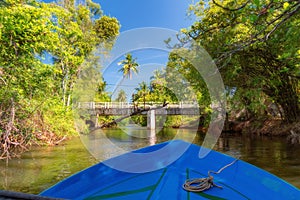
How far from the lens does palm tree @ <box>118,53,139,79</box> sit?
466 cm

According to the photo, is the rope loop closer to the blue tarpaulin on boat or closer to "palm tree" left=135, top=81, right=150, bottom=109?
the blue tarpaulin on boat

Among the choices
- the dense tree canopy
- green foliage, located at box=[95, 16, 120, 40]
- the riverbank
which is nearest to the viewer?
the dense tree canopy

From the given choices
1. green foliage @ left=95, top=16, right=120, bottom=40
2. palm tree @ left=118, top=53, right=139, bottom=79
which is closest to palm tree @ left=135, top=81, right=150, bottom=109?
palm tree @ left=118, top=53, right=139, bottom=79

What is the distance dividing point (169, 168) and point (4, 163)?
5424 millimetres

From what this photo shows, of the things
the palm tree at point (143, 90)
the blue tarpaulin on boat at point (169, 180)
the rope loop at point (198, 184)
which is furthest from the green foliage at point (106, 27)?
the rope loop at point (198, 184)

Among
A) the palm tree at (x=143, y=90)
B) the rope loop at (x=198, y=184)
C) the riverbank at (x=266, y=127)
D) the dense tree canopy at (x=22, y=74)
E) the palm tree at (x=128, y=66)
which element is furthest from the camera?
the riverbank at (x=266, y=127)

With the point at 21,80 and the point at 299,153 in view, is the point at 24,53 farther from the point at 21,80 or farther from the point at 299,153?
the point at 299,153

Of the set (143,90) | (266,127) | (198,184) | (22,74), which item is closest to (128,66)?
(143,90)

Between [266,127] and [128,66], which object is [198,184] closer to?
[128,66]

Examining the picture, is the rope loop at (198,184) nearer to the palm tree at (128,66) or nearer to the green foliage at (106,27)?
the palm tree at (128,66)

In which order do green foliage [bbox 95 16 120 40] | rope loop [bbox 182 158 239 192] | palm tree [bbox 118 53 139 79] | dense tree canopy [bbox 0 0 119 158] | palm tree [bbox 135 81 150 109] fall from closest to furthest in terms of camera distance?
rope loop [bbox 182 158 239 192] → palm tree [bbox 118 53 139 79] → palm tree [bbox 135 81 150 109] → dense tree canopy [bbox 0 0 119 158] → green foliage [bbox 95 16 120 40]

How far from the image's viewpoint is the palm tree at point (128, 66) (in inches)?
184

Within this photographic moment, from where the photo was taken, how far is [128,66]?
480 cm

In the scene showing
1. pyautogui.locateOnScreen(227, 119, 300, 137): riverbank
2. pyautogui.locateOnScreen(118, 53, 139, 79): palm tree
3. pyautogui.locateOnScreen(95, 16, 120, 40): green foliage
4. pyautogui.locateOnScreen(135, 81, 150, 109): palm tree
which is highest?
pyautogui.locateOnScreen(95, 16, 120, 40): green foliage
